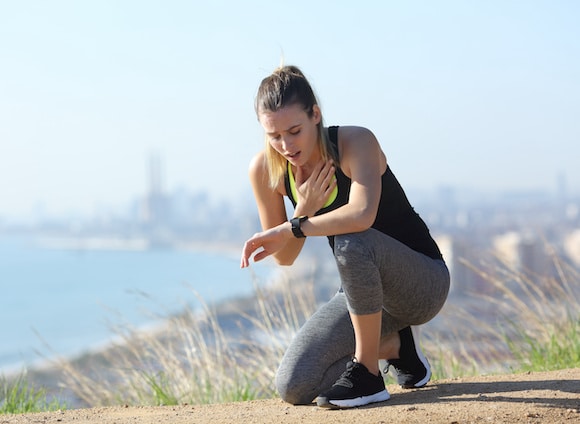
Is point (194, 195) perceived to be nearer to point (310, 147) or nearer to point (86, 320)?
point (86, 320)

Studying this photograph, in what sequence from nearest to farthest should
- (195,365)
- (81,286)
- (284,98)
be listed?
(284,98) → (195,365) → (81,286)

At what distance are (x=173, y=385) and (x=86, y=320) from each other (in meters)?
51.4

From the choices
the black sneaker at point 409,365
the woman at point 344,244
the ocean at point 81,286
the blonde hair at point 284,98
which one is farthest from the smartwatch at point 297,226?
the ocean at point 81,286

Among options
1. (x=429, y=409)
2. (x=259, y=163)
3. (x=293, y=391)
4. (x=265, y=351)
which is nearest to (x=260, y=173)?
(x=259, y=163)

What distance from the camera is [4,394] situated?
3.41 metres

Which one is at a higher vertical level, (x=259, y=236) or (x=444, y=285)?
(x=259, y=236)

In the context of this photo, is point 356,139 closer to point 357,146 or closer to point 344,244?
point 357,146

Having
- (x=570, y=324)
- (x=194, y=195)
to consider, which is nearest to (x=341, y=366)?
(x=570, y=324)

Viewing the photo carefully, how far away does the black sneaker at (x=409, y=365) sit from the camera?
290 centimetres

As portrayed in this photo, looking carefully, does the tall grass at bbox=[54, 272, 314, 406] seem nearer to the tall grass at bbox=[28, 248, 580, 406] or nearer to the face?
the tall grass at bbox=[28, 248, 580, 406]

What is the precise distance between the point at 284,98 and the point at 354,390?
951 mm

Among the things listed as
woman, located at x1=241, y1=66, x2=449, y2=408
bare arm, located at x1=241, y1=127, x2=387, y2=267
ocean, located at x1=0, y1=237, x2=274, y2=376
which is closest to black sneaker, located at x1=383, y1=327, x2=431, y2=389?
woman, located at x1=241, y1=66, x2=449, y2=408

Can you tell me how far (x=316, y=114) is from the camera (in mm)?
2607

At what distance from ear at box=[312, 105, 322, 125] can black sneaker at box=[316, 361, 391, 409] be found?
0.80 m
